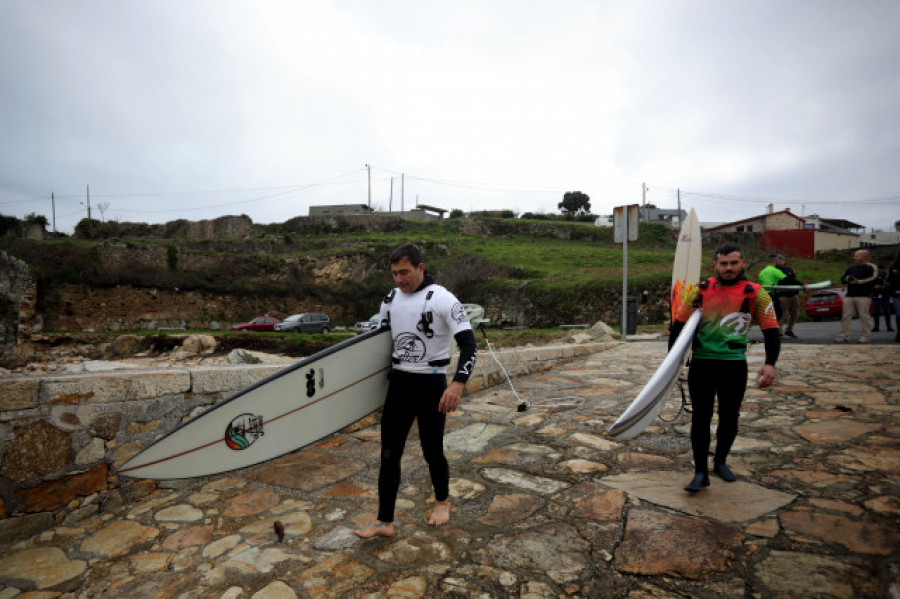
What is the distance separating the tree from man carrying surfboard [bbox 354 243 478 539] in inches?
2644

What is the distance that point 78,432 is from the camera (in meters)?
3.11

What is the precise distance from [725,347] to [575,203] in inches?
2655

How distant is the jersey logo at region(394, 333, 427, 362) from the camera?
8.45 ft

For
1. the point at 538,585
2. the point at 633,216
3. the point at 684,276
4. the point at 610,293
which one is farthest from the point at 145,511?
the point at 610,293

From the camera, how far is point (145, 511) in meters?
3.09

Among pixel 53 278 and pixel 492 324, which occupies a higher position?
pixel 53 278

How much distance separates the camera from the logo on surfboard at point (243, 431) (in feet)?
9.55

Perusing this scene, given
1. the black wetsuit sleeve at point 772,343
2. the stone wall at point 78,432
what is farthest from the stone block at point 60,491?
the black wetsuit sleeve at point 772,343

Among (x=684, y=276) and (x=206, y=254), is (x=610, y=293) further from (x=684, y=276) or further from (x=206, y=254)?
(x=206, y=254)

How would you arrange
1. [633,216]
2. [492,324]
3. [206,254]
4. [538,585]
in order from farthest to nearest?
[206,254] → [492,324] → [633,216] → [538,585]

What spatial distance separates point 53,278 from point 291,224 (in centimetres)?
2210

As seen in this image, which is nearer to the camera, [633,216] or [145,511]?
[145,511]

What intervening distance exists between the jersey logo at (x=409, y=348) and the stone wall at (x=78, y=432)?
6.30 feet

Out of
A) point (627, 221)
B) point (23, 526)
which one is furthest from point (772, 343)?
point (627, 221)
